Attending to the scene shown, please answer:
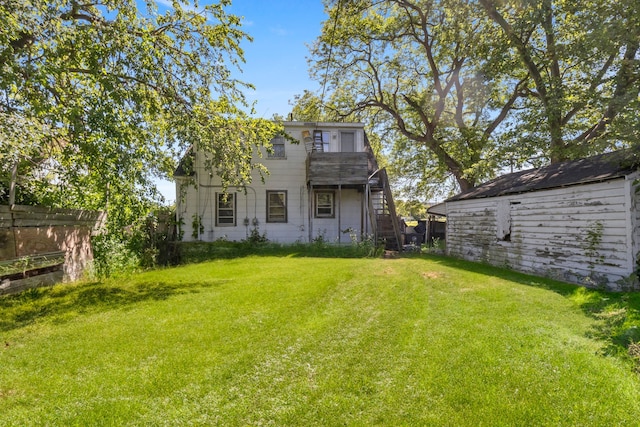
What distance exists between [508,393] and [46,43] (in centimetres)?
839

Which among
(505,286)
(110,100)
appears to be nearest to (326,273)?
(505,286)

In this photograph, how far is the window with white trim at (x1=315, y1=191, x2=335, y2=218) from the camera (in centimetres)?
1584

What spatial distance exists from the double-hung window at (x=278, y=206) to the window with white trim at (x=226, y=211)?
166 centimetres

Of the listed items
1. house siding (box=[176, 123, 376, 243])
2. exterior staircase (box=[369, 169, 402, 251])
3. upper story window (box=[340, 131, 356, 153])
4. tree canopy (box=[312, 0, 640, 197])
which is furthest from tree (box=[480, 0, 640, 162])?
house siding (box=[176, 123, 376, 243])

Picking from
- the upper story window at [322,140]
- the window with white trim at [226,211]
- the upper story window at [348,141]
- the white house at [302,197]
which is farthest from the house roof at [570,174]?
the window with white trim at [226,211]

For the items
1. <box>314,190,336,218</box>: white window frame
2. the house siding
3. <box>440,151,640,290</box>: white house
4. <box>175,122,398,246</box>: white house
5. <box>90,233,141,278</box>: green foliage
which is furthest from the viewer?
<box>314,190,336,218</box>: white window frame

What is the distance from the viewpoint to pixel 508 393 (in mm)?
3104

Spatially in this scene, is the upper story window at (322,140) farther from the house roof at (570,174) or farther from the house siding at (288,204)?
the house roof at (570,174)

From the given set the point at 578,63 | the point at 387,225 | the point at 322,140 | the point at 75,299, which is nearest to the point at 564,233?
the point at 387,225

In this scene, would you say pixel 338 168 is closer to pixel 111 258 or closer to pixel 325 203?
pixel 325 203

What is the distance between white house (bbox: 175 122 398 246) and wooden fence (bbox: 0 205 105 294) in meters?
6.51

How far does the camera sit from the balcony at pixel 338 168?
1431cm

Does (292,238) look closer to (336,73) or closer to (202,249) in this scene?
(202,249)

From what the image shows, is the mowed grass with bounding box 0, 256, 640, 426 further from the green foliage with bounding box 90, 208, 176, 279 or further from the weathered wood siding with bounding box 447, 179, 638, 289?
the green foliage with bounding box 90, 208, 176, 279
